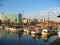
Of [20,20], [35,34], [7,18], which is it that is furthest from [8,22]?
[35,34]

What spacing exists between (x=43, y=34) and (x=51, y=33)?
87.9 inches

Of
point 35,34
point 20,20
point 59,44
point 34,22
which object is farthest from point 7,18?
point 59,44

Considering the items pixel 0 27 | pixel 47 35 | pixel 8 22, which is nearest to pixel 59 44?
pixel 47 35

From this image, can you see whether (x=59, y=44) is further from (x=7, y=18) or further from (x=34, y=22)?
(x=7, y=18)

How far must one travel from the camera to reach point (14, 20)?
8056 cm

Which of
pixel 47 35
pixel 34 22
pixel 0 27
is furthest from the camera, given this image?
pixel 0 27

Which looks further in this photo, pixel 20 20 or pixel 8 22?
pixel 8 22

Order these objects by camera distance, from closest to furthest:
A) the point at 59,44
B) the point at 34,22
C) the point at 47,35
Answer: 1. the point at 59,44
2. the point at 47,35
3. the point at 34,22

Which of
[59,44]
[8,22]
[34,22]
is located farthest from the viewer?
[8,22]

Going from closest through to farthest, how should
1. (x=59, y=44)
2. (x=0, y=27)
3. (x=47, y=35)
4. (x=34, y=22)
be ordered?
(x=59, y=44), (x=47, y=35), (x=34, y=22), (x=0, y=27)

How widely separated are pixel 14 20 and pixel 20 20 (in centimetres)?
1085

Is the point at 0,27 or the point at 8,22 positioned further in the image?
the point at 8,22

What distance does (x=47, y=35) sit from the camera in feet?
107

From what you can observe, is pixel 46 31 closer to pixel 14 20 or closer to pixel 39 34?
pixel 39 34
